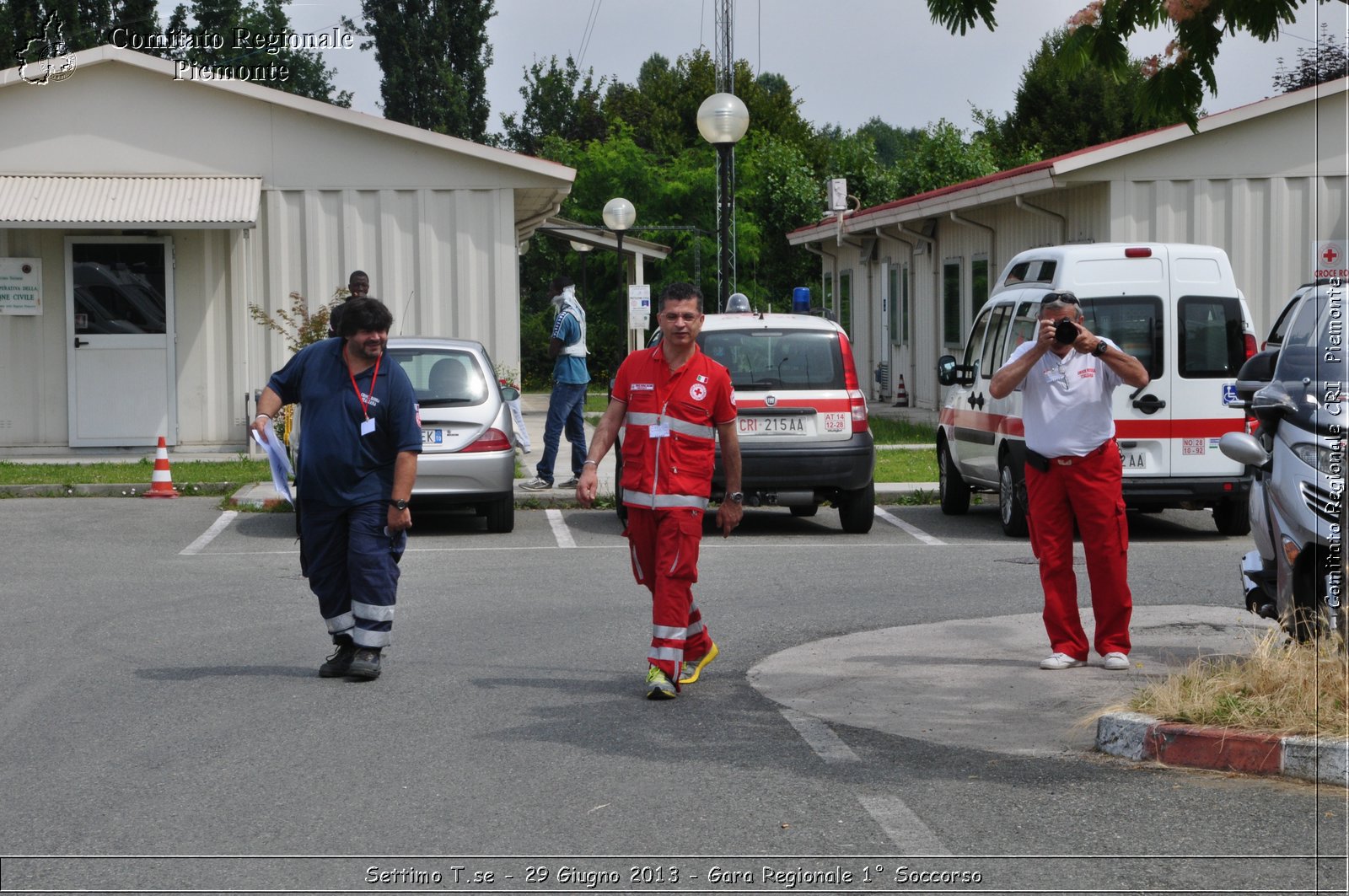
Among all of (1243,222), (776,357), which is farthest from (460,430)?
(1243,222)

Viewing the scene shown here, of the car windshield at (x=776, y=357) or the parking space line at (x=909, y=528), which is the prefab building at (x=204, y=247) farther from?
the car windshield at (x=776, y=357)

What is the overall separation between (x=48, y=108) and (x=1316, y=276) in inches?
672

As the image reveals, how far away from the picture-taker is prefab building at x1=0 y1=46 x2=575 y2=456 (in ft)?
63.6

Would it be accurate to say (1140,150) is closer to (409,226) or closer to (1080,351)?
(409,226)

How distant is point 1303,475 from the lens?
22.3ft

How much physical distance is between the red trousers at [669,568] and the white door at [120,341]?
43.1 ft

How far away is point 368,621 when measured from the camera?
7809 millimetres

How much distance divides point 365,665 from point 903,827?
3.33 metres

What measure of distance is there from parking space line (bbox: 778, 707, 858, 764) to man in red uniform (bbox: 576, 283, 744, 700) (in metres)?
0.64

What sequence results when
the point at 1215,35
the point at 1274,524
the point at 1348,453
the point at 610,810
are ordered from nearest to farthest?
the point at 610,810 < the point at 1348,453 < the point at 1215,35 < the point at 1274,524

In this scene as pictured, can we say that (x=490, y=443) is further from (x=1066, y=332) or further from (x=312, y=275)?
(x=312, y=275)

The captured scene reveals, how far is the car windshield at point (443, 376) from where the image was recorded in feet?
44.2

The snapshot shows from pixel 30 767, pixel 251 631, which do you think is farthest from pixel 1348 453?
pixel 251 631

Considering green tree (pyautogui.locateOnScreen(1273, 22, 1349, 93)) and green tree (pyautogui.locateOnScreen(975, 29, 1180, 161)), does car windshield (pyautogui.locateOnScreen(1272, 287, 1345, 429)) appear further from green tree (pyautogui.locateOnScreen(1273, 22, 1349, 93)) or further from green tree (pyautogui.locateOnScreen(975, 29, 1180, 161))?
green tree (pyautogui.locateOnScreen(975, 29, 1180, 161))
